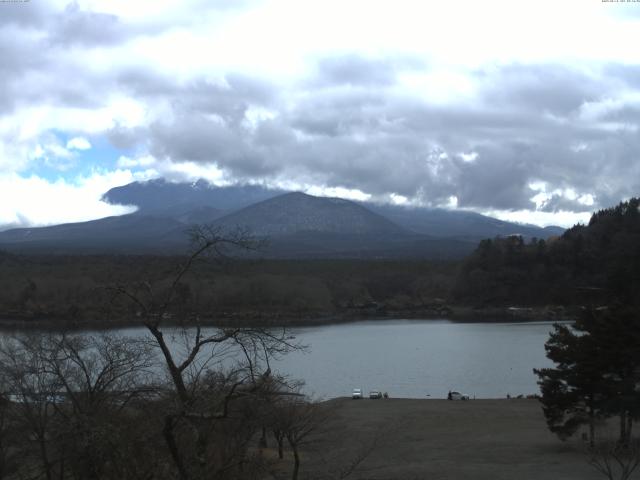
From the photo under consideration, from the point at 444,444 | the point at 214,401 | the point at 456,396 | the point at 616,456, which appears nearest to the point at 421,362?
the point at 456,396

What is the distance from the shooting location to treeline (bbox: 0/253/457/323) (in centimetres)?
7050

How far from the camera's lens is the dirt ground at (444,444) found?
67.6ft

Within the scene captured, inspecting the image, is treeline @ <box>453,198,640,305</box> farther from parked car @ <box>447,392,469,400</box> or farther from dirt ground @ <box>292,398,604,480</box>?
dirt ground @ <box>292,398,604,480</box>

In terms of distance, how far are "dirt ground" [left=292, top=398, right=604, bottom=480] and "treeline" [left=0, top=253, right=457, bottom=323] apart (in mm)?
17073

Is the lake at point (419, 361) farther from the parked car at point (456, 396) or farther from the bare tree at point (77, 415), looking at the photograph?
the bare tree at point (77, 415)

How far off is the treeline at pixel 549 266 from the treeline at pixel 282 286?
6968mm

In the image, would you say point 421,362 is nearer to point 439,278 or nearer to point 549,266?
point 549,266

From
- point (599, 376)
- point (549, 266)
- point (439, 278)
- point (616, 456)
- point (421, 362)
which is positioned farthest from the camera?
point (439, 278)

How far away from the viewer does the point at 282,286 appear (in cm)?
9750

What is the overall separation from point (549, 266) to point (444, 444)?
91.0 meters

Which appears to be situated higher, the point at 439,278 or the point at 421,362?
the point at 439,278

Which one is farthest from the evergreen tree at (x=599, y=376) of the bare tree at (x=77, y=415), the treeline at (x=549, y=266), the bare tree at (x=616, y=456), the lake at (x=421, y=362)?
the treeline at (x=549, y=266)

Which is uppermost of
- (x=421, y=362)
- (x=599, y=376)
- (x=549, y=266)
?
(x=549, y=266)

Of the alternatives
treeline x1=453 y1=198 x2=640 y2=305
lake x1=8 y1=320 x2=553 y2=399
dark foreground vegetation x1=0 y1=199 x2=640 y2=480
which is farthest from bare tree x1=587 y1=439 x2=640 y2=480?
treeline x1=453 y1=198 x2=640 y2=305
